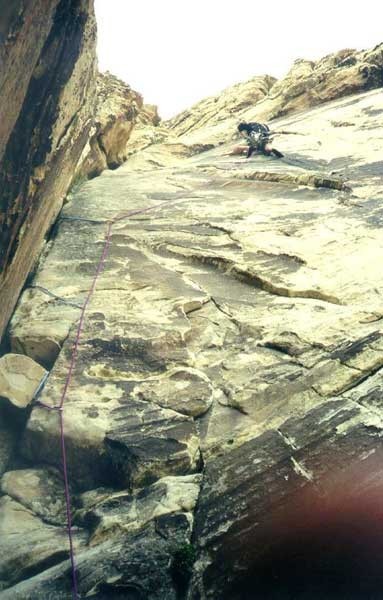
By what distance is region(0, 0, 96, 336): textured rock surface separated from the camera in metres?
4.29

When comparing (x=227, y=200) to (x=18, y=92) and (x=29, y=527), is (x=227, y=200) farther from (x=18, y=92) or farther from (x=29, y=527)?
(x=29, y=527)

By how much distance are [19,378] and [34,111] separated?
9.40 ft

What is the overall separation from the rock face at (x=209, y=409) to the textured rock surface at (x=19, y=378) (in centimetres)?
21

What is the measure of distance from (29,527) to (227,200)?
7.52 metres

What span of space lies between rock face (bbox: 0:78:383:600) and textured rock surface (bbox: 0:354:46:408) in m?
0.21

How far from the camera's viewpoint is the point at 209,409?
4.81 m

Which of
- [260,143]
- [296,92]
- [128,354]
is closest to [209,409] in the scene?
[128,354]

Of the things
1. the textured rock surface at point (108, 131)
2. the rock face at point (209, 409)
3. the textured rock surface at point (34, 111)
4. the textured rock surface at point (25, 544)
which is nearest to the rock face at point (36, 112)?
the textured rock surface at point (34, 111)

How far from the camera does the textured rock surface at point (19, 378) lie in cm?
501

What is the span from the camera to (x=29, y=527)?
4.11 metres

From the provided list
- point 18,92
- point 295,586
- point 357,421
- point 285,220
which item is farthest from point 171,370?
point 285,220

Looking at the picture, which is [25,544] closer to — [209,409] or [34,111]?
[209,409]

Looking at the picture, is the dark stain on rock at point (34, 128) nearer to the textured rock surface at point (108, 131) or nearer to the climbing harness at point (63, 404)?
the climbing harness at point (63, 404)

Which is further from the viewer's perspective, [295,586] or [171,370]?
[171,370]
